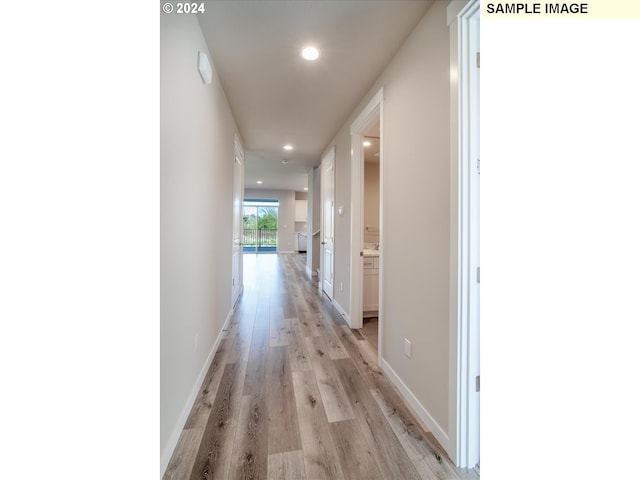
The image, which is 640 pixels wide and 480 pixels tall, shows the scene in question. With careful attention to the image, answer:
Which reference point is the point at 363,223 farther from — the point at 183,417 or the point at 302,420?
the point at 183,417

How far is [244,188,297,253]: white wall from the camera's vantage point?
1028cm

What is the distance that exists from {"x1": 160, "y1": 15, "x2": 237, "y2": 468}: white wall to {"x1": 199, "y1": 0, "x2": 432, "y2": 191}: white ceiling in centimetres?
21

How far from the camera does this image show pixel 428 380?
54.5 inches

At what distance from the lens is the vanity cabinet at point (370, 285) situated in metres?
3.19

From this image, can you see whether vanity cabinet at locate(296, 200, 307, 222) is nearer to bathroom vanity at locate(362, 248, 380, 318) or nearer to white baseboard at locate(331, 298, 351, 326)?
white baseboard at locate(331, 298, 351, 326)

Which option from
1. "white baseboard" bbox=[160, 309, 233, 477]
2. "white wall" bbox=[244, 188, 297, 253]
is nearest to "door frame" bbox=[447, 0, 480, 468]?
"white baseboard" bbox=[160, 309, 233, 477]

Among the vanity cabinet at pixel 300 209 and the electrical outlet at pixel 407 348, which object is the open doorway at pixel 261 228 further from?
the electrical outlet at pixel 407 348

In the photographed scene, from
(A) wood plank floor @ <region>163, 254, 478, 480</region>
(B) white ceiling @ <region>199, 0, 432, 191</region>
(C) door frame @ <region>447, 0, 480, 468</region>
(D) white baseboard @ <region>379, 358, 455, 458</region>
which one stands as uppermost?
(B) white ceiling @ <region>199, 0, 432, 191</region>

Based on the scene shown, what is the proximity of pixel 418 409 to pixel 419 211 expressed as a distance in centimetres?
119

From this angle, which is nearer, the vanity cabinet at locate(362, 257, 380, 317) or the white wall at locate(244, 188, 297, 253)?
the vanity cabinet at locate(362, 257, 380, 317)

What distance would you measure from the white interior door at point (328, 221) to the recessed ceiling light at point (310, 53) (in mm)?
1718
